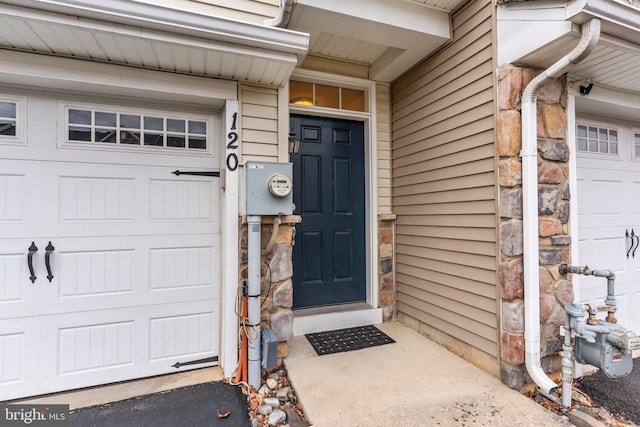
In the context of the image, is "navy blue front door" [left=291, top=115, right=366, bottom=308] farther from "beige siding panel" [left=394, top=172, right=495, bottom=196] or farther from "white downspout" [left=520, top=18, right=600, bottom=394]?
"white downspout" [left=520, top=18, right=600, bottom=394]

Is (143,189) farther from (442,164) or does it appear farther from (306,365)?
(442,164)

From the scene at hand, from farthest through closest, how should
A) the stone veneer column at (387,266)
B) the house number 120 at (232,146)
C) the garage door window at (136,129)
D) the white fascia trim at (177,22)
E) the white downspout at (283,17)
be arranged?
the stone veneer column at (387,266), the house number 120 at (232,146), the garage door window at (136,129), the white downspout at (283,17), the white fascia trim at (177,22)

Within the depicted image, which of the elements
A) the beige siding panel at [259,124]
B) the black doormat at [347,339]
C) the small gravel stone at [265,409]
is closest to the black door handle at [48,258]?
the beige siding panel at [259,124]

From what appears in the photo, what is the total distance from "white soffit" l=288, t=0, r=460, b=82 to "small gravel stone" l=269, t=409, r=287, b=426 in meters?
2.58

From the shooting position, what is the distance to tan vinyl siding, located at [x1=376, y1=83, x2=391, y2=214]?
3127 millimetres

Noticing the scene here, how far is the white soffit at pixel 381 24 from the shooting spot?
7.13ft

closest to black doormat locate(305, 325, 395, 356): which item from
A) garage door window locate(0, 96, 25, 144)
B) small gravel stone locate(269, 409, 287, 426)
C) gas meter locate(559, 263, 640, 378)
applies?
small gravel stone locate(269, 409, 287, 426)

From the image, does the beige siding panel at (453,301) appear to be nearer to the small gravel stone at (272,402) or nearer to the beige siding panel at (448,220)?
the beige siding panel at (448,220)

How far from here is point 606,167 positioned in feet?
8.87

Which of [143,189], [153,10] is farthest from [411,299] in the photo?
[153,10]

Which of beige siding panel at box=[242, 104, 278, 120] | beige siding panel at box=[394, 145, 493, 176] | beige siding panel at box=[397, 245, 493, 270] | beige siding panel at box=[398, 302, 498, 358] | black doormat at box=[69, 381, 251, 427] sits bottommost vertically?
black doormat at box=[69, 381, 251, 427]

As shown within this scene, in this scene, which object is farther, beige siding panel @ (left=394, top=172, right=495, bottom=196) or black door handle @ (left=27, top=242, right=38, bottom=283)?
beige siding panel @ (left=394, top=172, right=495, bottom=196)

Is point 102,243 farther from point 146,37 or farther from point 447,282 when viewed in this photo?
point 447,282

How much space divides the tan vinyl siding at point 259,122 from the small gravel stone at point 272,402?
1.63 m
